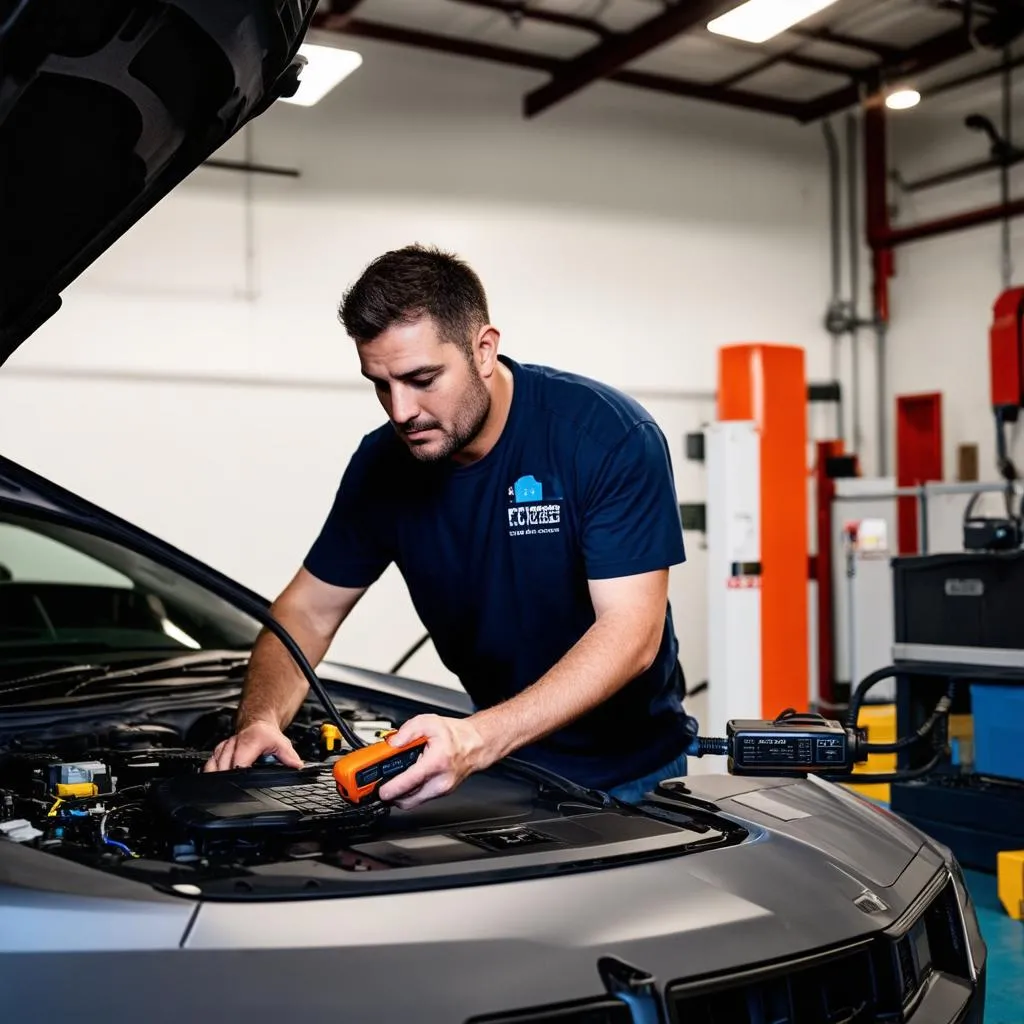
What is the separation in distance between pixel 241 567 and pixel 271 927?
5.13 m

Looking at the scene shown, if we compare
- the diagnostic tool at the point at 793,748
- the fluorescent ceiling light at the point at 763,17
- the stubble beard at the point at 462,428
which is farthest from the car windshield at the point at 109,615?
the fluorescent ceiling light at the point at 763,17

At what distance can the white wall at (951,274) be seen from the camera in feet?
24.0

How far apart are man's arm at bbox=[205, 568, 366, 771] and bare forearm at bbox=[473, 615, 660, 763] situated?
34 centimetres

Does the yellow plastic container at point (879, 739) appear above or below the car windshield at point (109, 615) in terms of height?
below

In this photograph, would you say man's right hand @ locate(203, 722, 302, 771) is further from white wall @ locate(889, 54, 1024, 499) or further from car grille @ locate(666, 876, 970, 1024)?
white wall @ locate(889, 54, 1024, 499)

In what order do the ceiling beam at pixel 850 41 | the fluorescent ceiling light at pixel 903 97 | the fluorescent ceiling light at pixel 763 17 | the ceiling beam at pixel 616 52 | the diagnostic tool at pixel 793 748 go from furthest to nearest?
the ceiling beam at pixel 850 41, the fluorescent ceiling light at pixel 903 97, the ceiling beam at pixel 616 52, the fluorescent ceiling light at pixel 763 17, the diagnostic tool at pixel 793 748

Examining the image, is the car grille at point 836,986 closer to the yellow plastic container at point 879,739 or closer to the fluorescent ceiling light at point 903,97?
the yellow plastic container at point 879,739

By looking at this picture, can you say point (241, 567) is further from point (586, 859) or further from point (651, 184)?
→ point (586, 859)

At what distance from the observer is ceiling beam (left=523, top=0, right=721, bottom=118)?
5586 mm

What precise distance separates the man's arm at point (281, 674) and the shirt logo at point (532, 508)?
400 mm

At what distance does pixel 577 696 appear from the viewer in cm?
170

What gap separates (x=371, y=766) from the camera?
138 centimetres

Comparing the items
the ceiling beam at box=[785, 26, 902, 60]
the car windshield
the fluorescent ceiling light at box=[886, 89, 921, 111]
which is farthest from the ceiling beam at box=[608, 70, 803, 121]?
the car windshield

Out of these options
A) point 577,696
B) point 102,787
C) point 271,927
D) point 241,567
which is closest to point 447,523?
point 577,696
